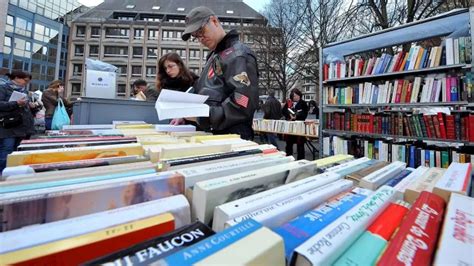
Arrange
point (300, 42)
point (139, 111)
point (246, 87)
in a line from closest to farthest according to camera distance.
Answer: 1. point (246, 87)
2. point (139, 111)
3. point (300, 42)

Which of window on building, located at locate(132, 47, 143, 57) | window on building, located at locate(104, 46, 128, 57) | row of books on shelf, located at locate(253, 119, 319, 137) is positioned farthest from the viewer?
window on building, located at locate(132, 47, 143, 57)

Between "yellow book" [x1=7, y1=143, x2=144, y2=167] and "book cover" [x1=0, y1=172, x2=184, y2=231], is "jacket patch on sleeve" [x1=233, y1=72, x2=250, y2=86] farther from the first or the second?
"book cover" [x1=0, y1=172, x2=184, y2=231]

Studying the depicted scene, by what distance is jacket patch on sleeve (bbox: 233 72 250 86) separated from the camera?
1160 mm

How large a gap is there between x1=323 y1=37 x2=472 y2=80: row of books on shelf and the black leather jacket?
234 cm

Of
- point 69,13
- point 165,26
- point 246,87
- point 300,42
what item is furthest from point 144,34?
point 246,87

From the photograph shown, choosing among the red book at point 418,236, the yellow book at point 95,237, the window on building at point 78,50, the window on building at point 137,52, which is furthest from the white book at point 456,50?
the window on building at point 78,50

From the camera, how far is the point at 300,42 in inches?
401

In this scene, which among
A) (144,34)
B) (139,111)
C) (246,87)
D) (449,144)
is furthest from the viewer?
(144,34)

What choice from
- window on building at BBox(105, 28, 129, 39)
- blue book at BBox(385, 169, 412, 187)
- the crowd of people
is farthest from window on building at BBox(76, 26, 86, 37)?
blue book at BBox(385, 169, 412, 187)

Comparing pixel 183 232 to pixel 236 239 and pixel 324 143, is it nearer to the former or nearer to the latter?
pixel 236 239

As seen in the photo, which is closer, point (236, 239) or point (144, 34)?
point (236, 239)

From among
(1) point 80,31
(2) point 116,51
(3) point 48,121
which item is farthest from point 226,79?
(1) point 80,31

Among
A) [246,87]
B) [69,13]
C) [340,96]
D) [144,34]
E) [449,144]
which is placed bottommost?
[449,144]

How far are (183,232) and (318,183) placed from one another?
10.5 inches
